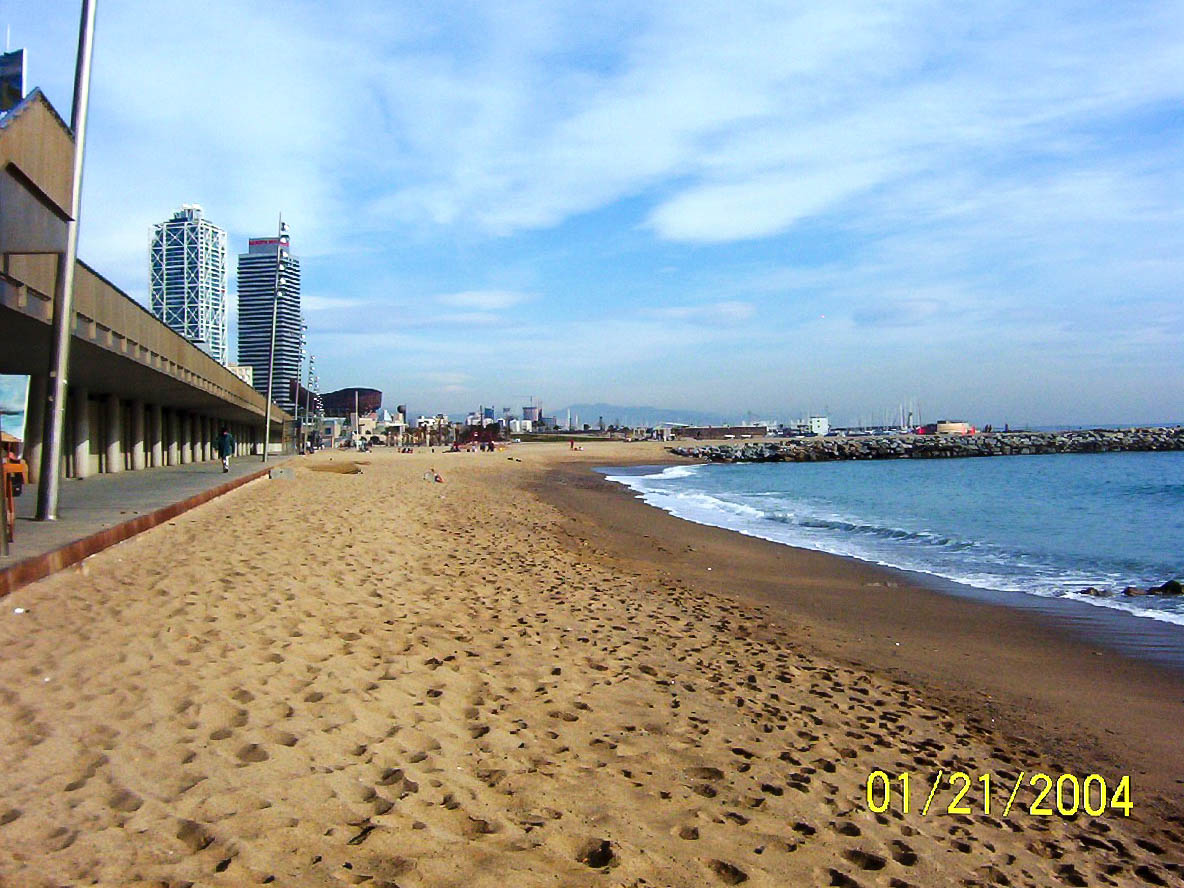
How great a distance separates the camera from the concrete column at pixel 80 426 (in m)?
19.5

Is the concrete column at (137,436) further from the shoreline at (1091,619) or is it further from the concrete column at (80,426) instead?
the shoreline at (1091,619)

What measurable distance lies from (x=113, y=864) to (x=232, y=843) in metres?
0.37

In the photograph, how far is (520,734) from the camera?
14.7 ft

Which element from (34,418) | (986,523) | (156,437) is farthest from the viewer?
(156,437)

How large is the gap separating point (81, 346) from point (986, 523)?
1974 centimetres

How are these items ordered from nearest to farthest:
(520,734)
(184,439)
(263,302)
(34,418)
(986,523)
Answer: (520,734), (34,418), (986,523), (184,439), (263,302)

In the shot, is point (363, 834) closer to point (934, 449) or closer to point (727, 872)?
point (727, 872)

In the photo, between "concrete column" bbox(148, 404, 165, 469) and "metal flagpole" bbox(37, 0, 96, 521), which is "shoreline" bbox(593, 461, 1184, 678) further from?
"concrete column" bbox(148, 404, 165, 469)

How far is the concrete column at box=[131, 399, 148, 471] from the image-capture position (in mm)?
25039

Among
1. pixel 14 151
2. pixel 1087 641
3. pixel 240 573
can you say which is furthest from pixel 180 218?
pixel 1087 641

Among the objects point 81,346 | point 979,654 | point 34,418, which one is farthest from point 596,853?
point 34,418

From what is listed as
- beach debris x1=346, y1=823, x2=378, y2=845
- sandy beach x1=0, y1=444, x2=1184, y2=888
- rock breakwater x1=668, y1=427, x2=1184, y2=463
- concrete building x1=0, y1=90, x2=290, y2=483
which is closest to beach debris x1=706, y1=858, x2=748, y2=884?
sandy beach x1=0, y1=444, x2=1184, y2=888

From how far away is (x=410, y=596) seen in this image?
772 centimetres

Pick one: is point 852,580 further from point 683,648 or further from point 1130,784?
point 1130,784
